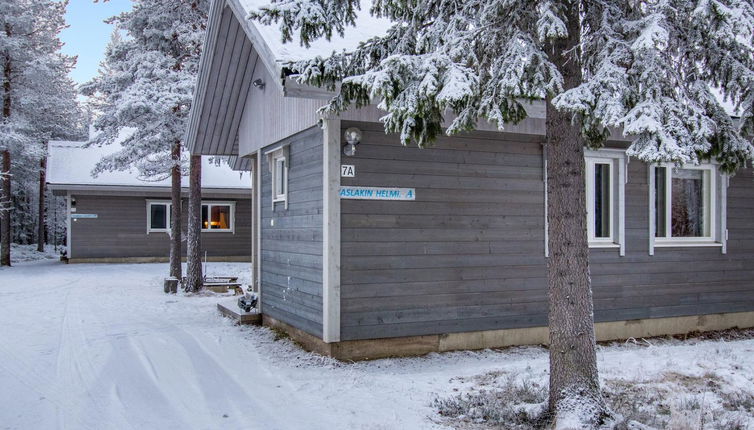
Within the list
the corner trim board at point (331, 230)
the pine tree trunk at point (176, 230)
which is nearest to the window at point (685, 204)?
the corner trim board at point (331, 230)

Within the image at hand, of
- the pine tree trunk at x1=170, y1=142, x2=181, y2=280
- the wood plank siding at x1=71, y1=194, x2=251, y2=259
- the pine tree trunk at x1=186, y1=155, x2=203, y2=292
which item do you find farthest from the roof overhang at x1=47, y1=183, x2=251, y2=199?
the pine tree trunk at x1=186, y1=155, x2=203, y2=292

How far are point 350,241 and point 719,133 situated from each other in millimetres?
3766

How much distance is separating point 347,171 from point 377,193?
0.45 m

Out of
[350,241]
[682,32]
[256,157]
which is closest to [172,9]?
[256,157]

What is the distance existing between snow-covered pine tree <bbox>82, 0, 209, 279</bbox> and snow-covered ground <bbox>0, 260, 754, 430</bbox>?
5931 millimetres

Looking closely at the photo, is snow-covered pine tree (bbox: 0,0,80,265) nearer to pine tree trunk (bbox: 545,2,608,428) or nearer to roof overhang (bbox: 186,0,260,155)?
roof overhang (bbox: 186,0,260,155)

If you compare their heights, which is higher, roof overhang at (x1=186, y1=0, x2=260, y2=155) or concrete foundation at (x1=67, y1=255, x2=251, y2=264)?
roof overhang at (x1=186, y1=0, x2=260, y2=155)

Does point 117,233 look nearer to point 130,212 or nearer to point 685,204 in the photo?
point 130,212

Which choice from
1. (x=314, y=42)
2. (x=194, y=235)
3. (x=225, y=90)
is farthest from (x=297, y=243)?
(x=194, y=235)

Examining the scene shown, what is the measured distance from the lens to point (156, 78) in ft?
47.1

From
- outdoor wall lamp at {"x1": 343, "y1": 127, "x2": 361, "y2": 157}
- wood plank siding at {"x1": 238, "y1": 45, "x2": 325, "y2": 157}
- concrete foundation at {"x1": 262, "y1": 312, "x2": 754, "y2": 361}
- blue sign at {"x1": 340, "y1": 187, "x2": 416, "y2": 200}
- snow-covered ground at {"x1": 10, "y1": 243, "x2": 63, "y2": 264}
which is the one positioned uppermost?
wood plank siding at {"x1": 238, "y1": 45, "x2": 325, "y2": 157}

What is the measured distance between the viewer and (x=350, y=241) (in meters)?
6.83

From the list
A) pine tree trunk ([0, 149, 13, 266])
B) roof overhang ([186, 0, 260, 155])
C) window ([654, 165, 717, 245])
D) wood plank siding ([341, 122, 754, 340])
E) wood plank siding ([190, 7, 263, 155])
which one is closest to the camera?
wood plank siding ([341, 122, 754, 340])

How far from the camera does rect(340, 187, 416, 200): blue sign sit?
6805 millimetres
